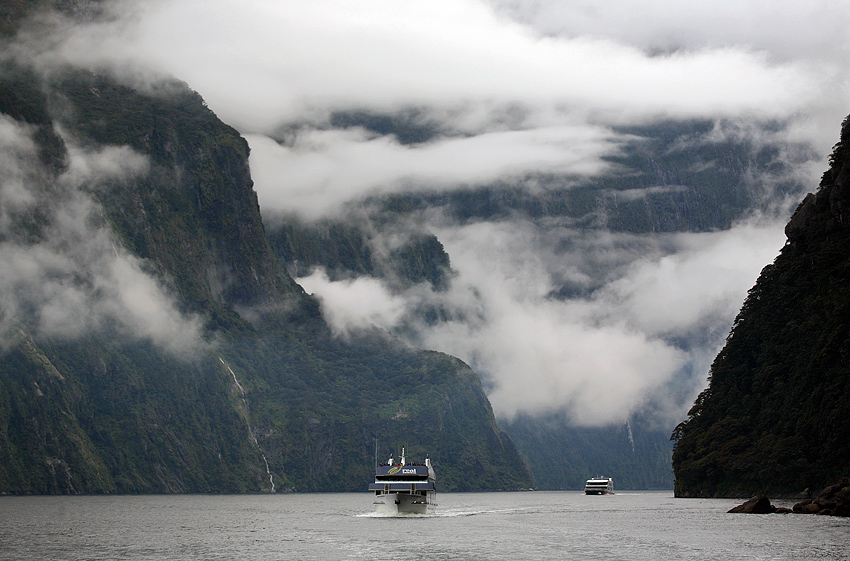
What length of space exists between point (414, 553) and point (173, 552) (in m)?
28.1

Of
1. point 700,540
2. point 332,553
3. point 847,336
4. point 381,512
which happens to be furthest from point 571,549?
point 847,336

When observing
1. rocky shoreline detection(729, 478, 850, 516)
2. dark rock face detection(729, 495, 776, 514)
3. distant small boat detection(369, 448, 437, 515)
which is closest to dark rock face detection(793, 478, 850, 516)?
rocky shoreline detection(729, 478, 850, 516)

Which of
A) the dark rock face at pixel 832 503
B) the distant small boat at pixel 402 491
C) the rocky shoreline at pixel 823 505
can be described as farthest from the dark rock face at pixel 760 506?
the distant small boat at pixel 402 491

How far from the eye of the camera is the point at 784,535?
127375 mm

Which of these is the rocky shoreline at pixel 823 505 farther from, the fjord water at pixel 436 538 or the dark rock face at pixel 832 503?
the fjord water at pixel 436 538

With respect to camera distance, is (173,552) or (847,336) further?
(847,336)

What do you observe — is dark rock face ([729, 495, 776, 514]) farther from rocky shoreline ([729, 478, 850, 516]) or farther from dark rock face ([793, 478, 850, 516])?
dark rock face ([793, 478, 850, 516])

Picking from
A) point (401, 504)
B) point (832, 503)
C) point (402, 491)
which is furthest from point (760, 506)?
point (401, 504)

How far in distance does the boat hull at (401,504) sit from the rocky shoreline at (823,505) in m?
58.6

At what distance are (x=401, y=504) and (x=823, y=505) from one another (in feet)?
251

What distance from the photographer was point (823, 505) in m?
164

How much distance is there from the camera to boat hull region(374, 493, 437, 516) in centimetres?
19475

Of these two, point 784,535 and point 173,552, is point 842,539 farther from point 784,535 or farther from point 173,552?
point 173,552

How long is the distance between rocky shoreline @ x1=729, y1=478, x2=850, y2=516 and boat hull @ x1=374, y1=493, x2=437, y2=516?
58.6 meters
